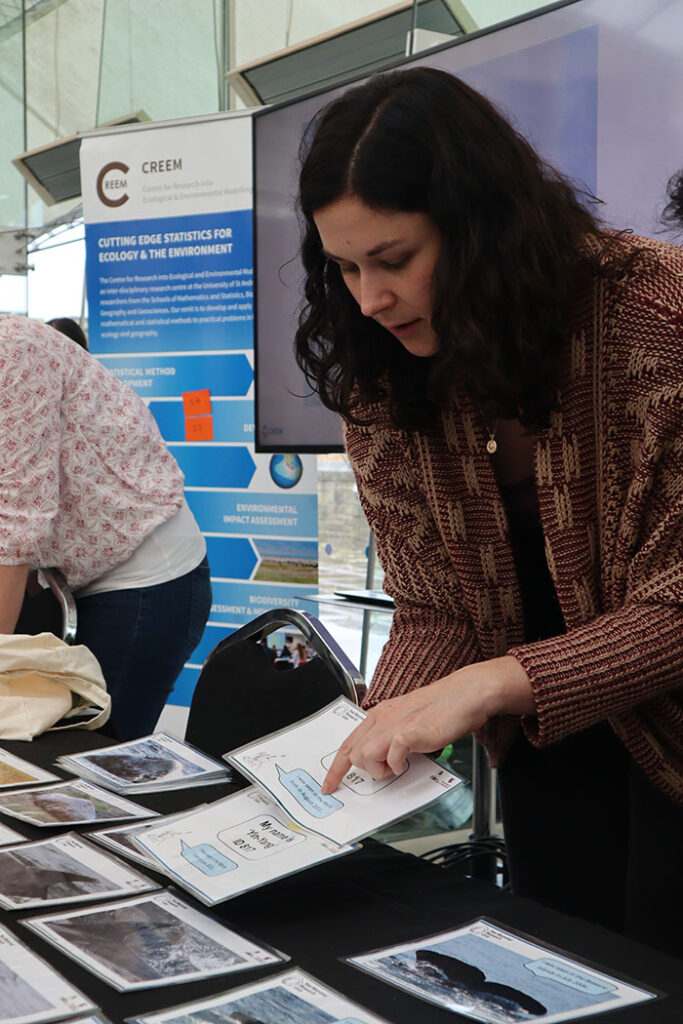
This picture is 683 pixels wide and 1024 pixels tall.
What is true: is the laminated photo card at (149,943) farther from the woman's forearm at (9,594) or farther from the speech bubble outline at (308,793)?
the woman's forearm at (9,594)

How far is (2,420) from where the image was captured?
6.06ft

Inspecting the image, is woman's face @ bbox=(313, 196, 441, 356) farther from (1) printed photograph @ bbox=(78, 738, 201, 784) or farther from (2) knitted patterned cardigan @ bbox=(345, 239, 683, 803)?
(1) printed photograph @ bbox=(78, 738, 201, 784)

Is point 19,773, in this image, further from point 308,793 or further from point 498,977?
point 498,977

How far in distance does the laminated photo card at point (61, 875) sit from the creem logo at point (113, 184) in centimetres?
324

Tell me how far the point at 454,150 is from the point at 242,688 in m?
0.93

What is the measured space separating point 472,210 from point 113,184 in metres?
3.18

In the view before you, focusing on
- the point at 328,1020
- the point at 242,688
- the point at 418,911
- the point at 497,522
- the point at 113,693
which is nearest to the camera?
the point at 328,1020

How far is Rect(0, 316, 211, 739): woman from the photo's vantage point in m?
1.87

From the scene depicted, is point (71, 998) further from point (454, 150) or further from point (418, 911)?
point (454, 150)

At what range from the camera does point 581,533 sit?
1.20m

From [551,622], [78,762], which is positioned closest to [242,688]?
[78,762]

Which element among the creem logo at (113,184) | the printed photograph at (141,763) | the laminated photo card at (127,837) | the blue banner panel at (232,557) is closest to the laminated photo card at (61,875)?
the laminated photo card at (127,837)

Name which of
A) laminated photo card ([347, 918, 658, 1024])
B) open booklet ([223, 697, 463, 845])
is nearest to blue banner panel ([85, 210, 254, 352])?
open booklet ([223, 697, 463, 845])

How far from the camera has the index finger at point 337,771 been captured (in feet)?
3.41
